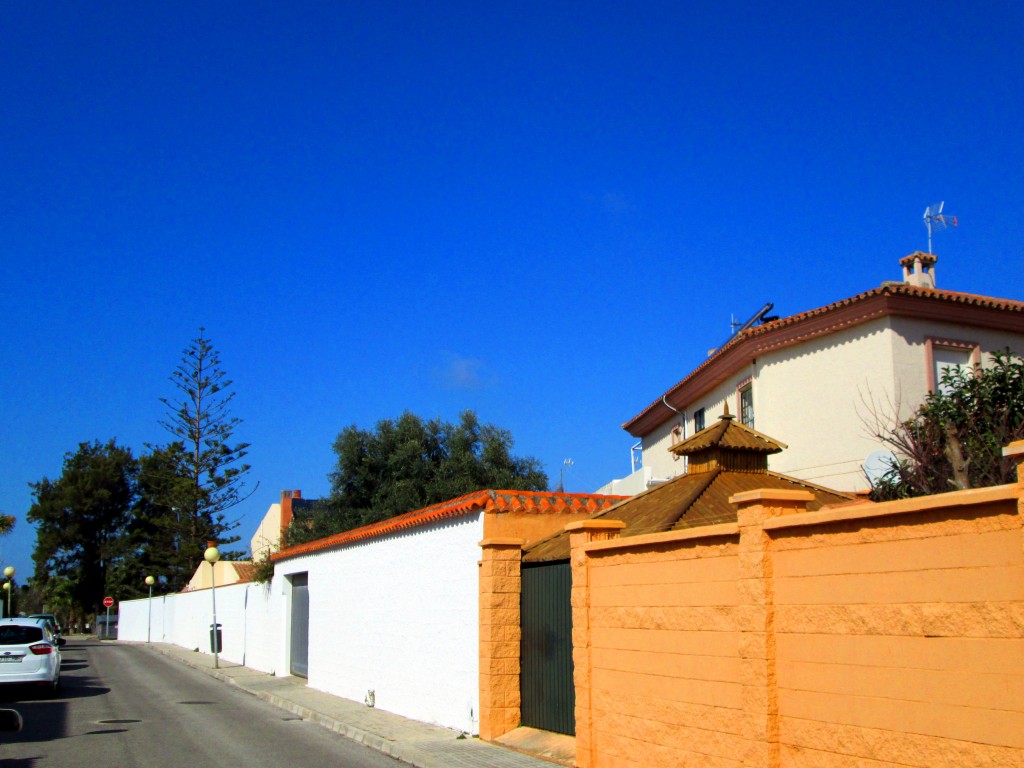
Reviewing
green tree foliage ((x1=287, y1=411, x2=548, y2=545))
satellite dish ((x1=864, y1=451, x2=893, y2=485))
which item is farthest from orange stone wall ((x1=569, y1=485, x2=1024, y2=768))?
green tree foliage ((x1=287, y1=411, x2=548, y2=545))

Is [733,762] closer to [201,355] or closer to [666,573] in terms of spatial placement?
[666,573]

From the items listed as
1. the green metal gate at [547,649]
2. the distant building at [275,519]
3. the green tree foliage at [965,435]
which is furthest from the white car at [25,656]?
the distant building at [275,519]

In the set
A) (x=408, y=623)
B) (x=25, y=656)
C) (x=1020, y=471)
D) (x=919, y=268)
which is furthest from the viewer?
(x=919, y=268)

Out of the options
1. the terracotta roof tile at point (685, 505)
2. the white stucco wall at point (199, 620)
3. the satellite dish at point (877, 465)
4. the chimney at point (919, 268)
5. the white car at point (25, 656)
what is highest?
the chimney at point (919, 268)

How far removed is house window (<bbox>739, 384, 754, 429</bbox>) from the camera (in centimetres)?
2178

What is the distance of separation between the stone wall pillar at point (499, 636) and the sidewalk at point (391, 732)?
0.44 metres

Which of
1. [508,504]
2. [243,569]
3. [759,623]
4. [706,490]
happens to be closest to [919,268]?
[706,490]

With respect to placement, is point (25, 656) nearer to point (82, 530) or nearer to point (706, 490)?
point (706, 490)

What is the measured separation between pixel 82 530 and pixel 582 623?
239 ft

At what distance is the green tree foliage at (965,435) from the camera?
14031 millimetres

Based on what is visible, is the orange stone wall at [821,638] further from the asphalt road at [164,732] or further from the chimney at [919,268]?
the chimney at [919,268]

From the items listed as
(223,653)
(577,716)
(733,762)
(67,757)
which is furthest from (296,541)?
(733,762)

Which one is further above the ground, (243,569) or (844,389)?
(844,389)

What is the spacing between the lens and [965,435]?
605 inches
